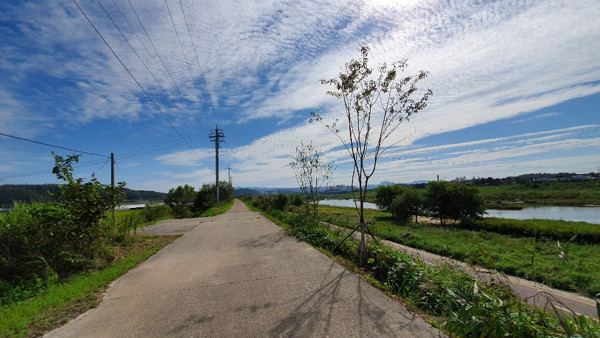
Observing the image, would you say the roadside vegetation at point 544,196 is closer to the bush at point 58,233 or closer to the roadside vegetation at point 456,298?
the roadside vegetation at point 456,298

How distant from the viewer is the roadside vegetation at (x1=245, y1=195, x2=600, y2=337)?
2146 millimetres

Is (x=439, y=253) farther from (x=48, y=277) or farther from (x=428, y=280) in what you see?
(x=48, y=277)

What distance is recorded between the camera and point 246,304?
3.81 meters

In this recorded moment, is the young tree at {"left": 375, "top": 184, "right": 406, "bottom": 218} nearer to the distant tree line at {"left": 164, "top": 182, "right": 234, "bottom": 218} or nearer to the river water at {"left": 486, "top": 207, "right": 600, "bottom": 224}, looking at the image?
the river water at {"left": 486, "top": 207, "right": 600, "bottom": 224}

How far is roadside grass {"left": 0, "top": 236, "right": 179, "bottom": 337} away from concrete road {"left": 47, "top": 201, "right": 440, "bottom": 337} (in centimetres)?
18

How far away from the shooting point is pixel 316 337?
114 inches

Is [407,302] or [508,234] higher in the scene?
[407,302]

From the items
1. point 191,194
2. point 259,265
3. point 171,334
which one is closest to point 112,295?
point 171,334

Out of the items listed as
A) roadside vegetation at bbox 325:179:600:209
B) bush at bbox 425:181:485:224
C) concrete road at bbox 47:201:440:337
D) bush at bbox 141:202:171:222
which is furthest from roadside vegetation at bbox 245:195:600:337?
roadside vegetation at bbox 325:179:600:209

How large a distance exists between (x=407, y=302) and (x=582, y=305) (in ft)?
20.1

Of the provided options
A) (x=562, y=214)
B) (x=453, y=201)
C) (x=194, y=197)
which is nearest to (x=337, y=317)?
(x=453, y=201)

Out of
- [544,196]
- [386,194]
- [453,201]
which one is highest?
[386,194]

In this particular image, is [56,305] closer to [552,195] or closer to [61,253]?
[61,253]

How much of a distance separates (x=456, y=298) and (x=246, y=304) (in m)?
2.61
